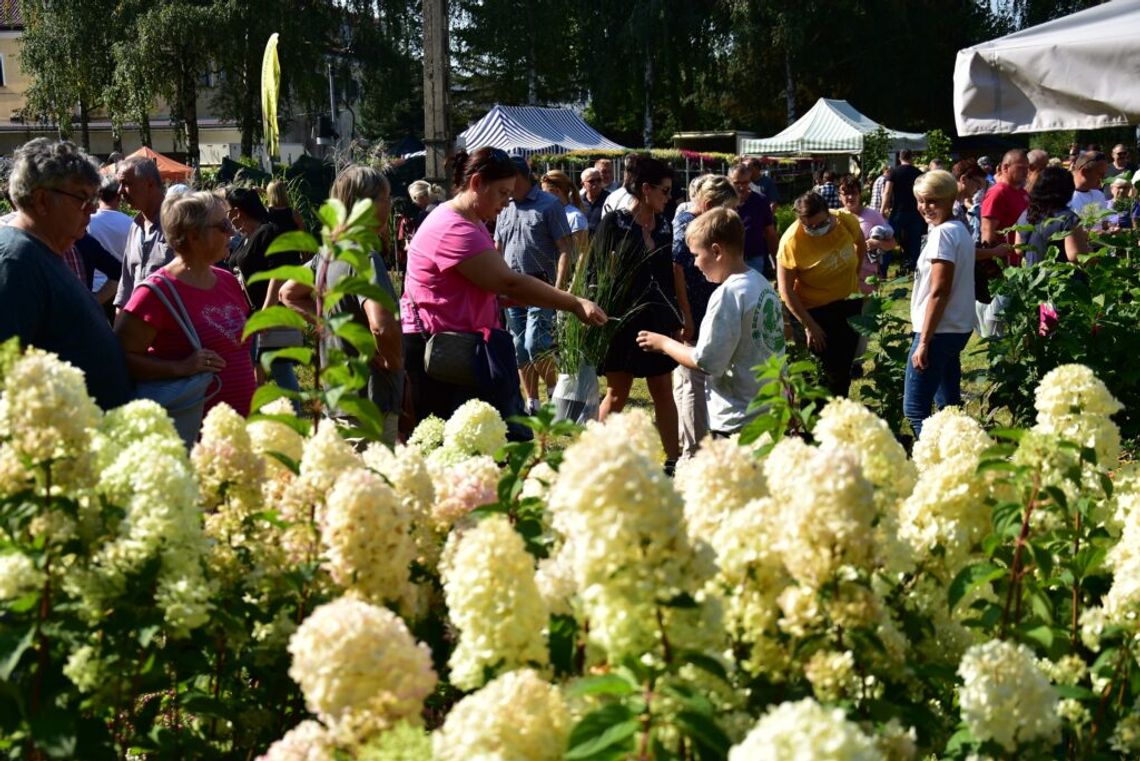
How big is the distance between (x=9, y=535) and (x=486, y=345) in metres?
3.25

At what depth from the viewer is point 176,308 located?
4.05m

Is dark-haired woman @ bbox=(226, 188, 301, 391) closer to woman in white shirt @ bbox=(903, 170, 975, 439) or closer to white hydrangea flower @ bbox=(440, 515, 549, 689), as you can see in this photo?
woman in white shirt @ bbox=(903, 170, 975, 439)

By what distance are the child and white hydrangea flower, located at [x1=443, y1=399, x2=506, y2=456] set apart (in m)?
2.34

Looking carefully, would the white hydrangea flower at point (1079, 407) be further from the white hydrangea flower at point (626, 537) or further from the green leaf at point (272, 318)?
the green leaf at point (272, 318)

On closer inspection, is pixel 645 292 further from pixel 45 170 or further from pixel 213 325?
pixel 45 170

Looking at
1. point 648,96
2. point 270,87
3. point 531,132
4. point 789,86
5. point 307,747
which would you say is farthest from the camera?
point 789,86

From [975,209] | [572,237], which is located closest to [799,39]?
[975,209]

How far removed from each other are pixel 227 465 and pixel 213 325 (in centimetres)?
246

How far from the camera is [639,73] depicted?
44.7 metres

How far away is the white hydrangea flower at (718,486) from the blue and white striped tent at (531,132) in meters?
26.6

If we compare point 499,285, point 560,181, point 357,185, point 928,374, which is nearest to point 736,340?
point 499,285

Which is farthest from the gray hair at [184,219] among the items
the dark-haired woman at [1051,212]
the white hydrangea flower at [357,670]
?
the dark-haired woman at [1051,212]

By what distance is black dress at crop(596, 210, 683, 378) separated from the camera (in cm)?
654

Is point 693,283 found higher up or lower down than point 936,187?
lower down
